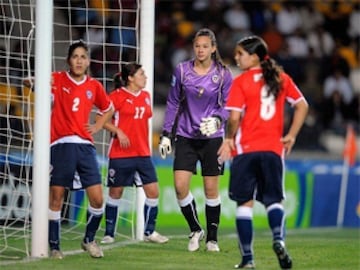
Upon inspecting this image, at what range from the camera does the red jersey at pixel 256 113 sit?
1068 centimetres

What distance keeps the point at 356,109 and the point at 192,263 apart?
47.7 ft

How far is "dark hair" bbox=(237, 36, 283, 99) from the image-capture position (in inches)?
421

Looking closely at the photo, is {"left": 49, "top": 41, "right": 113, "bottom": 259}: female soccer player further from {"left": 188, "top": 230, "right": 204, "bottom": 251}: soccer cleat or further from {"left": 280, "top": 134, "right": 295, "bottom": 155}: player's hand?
{"left": 280, "top": 134, "right": 295, "bottom": 155}: player's hand

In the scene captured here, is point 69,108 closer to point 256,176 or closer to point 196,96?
point 196,96

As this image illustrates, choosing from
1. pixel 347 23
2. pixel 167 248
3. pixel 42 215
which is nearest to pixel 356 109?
pixel 347 23

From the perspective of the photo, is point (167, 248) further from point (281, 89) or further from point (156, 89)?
point (156, 89)

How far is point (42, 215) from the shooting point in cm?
1170

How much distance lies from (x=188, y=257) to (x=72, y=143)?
1.61 meters

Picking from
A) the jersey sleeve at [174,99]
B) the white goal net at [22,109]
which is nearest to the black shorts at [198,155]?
the jersey sleeve at [174,99]

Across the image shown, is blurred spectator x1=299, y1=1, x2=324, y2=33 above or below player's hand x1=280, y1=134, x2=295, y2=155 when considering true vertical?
above

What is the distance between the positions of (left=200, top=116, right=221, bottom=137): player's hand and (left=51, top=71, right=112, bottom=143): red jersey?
1285 mm

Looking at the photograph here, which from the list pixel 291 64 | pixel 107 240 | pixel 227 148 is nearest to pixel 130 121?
pixel 107 240

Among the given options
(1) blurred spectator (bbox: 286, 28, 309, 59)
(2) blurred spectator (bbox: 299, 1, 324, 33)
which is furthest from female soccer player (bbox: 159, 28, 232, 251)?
(2) blurred spectator (bbox: 299, 1, 324, 33)

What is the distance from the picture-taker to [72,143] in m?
12.0
